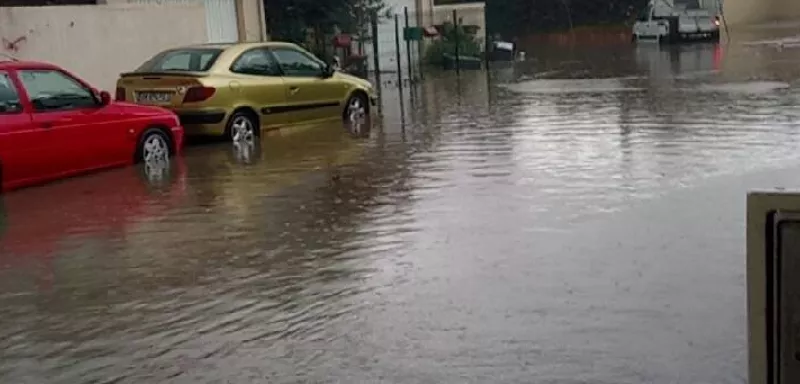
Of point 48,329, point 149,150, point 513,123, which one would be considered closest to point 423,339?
point 48,329

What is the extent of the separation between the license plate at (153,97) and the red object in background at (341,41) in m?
13.0

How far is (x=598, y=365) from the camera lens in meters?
5.41

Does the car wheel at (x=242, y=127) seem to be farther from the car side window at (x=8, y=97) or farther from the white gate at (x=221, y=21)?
the white gate at (x=221, y=21)

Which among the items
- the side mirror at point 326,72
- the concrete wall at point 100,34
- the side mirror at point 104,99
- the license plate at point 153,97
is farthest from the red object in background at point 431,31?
the side mirror at point 104,99

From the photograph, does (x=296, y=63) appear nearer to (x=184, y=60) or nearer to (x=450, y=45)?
(x=184, y=60)

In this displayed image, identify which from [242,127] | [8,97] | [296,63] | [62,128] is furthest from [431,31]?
[8,97]

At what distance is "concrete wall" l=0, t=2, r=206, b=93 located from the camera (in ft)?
56.4

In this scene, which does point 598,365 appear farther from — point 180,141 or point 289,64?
point 289,64

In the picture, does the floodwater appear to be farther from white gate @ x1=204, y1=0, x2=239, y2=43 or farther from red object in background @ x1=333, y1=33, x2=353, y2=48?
red object in background @ x1=333, y1=33, x2=353, y2=48

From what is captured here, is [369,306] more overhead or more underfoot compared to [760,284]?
more underfoot

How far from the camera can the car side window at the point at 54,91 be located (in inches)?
470

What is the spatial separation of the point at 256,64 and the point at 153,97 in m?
1.69

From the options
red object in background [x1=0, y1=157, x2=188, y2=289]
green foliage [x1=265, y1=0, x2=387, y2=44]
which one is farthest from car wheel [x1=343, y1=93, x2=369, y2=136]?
green foliage [x1=265, y1=0, x2=387, y2=44]

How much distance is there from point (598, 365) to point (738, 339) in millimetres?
833
